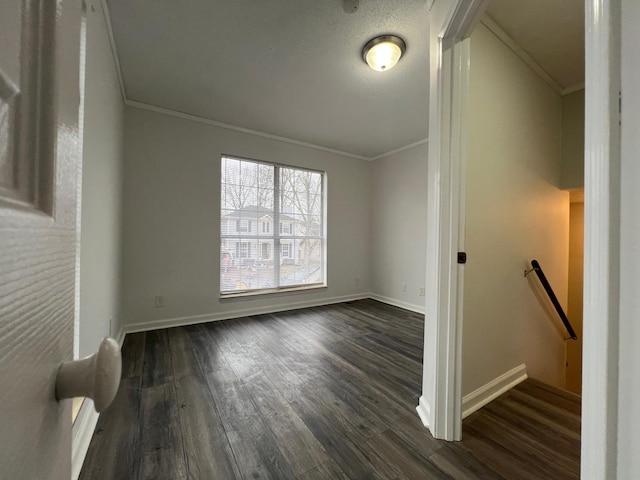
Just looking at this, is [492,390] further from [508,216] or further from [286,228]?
[286,228]

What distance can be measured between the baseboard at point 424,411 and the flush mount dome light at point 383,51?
233 centimetres

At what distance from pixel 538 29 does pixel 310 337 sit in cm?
304

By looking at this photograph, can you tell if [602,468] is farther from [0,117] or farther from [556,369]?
[556,369]

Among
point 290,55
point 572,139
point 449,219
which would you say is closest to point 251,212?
point 290,55

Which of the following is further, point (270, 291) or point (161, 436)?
point (270, 291)

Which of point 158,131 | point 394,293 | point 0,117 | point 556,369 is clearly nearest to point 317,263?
point 394,293

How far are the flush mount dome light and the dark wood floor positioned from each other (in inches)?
92.9

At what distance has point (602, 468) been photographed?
1.57 feet

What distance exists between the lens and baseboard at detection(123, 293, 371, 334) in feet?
8.82

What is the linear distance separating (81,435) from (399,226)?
3.80 m

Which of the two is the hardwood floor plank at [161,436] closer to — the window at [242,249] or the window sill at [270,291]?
the window sill at [270,291]

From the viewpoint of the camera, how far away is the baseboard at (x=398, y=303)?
355 cm

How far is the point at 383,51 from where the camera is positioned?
185 cm

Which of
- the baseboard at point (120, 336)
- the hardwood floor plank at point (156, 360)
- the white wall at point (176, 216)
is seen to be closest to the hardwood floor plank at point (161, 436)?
the hardwood floor plank at point (156, 360)
